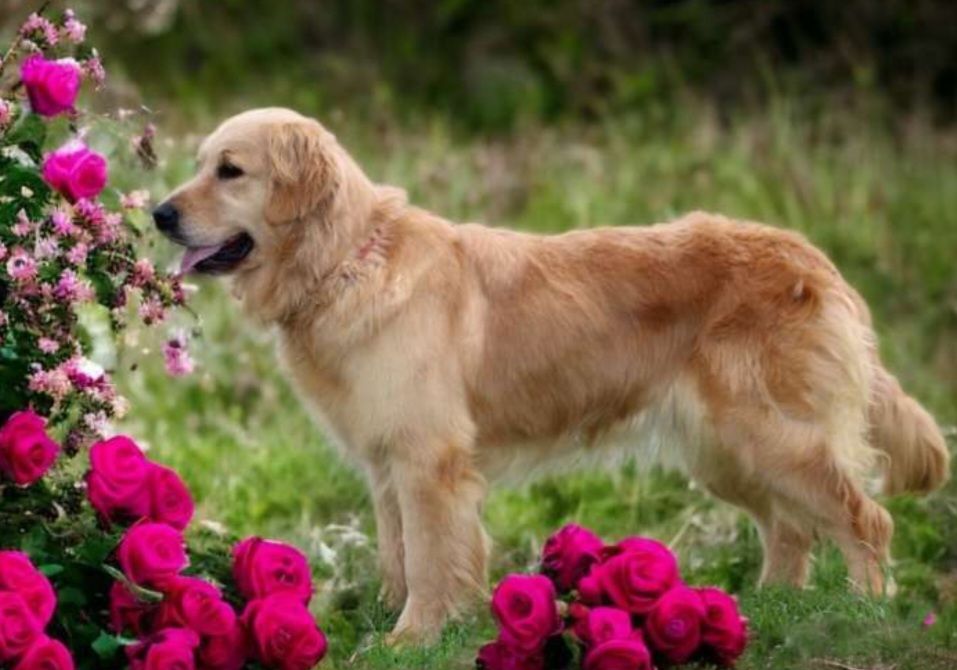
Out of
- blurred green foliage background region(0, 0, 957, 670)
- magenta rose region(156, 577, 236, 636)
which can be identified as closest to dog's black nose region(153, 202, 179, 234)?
blurred green foliage background region(0, 0, 957, 670)

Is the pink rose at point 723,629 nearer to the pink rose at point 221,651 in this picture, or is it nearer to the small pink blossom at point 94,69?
the pink rose at point 221,651

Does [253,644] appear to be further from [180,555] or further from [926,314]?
[926,314]

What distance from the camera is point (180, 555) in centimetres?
429

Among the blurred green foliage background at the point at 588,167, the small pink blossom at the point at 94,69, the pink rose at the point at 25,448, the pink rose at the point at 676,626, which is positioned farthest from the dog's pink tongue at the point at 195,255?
the pink rose at the point at 676,626

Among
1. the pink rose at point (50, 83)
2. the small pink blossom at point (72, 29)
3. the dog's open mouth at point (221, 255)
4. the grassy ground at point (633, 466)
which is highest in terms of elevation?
the small pink blossom at point (72, 29)

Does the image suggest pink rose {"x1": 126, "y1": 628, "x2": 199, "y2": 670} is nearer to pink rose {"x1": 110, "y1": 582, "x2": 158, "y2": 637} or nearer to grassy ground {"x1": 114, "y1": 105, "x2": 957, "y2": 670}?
pink rose {"x1": 110, "y1": 582, "x2": 158, "y2": 637}

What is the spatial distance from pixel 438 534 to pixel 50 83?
5.88 ft

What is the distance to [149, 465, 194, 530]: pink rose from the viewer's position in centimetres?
447

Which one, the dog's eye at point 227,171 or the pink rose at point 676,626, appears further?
the dog's eye at point 227,171

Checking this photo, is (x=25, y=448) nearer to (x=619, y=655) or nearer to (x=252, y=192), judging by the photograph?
(x=252, y=192)

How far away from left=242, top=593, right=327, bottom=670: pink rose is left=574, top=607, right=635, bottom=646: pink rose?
2.25 feet

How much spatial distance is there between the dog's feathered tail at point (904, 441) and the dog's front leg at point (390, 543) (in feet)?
5.22

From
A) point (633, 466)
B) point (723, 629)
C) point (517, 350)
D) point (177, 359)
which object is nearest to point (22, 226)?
point (177, 359)

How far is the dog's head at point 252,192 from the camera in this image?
5055 millimetres
